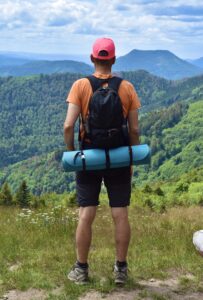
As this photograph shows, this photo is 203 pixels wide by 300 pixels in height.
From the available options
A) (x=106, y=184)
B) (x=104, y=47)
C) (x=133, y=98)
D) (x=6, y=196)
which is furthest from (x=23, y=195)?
(x=104, y=47)

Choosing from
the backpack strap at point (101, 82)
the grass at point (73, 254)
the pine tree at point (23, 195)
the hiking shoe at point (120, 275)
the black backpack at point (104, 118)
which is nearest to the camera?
the black backpack at point (104, 118)

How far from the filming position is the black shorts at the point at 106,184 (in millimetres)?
5617

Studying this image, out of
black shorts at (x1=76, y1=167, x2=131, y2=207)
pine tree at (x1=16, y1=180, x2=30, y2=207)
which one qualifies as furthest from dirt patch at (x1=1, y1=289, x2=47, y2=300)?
pine tree at (x1=16, y1=180, x2=30, y2=207)

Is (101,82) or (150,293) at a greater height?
(101,82)

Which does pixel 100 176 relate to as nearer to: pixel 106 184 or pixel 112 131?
pixel 106 184

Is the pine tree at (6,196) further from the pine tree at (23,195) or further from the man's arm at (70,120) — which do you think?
the man's arm at (70,120)

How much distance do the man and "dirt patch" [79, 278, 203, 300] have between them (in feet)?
0.77

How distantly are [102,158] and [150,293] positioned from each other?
1746 millimetres

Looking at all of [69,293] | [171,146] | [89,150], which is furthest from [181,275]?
[171,146]

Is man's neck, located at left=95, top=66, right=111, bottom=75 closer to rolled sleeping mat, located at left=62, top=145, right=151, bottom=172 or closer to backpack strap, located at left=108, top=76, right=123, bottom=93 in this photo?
backpack strap, located at left=108, top=76, right=123, bottom=93

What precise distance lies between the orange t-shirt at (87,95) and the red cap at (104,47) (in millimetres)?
213

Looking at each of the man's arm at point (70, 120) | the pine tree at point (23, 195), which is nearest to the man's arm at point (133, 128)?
the man's arm at point (70, 120)

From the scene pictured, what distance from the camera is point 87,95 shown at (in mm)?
5473

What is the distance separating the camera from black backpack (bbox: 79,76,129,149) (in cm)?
538
